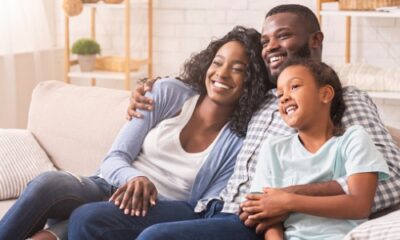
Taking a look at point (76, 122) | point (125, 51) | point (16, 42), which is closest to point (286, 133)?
point (76, 122)

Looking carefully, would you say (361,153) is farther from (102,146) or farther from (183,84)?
(102,146)

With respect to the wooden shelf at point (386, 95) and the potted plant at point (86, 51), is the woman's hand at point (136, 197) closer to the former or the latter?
the wooden shelf at point (386, 95)

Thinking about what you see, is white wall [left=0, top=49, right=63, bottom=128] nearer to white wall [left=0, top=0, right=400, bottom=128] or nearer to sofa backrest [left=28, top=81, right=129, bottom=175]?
white wall [left=0, top=0, right=400, bottom=128]

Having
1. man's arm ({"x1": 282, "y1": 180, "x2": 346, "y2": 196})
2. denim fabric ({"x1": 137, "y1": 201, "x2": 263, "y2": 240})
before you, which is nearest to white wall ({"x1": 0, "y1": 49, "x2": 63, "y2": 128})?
denim fabric ({"x1": 137, "y1": 201, "x2": 263, "y2": 240})

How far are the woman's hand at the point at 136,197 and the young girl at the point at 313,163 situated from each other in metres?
0.30

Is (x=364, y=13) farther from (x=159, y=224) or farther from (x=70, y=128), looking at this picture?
(x=159, y=224)

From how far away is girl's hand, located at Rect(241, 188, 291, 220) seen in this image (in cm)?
180

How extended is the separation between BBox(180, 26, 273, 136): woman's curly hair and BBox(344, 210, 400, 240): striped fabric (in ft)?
2.08

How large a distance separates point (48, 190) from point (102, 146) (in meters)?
0.54

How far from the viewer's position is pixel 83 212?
1.99m

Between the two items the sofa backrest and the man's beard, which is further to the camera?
the sofa backrest

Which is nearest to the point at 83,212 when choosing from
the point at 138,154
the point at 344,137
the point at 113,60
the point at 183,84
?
the point at 138,154

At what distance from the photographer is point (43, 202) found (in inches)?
80.9

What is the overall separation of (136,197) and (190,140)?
0.31 meters
